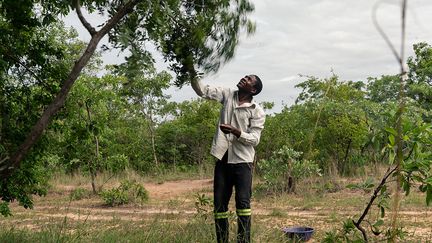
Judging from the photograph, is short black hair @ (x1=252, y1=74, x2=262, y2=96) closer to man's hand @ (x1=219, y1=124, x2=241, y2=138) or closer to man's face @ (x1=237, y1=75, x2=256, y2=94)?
man's face @ (x1=237, y1=75, x2=256, y2=94)

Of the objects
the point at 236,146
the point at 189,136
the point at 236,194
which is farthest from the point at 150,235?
the point at 189,136

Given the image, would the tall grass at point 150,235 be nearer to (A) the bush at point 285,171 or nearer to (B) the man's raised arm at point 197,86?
(B) the man's raised arm at point 197,86

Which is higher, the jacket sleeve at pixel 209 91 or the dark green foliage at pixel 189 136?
the dark green foliage at pixel 189 136

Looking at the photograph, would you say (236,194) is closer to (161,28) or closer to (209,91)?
(209,91)

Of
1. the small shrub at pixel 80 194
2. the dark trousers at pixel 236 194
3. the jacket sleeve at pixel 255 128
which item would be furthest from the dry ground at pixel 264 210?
the jacket sleeve at pixel 255 128

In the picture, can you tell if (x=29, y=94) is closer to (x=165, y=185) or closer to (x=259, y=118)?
(x=259, y=118)

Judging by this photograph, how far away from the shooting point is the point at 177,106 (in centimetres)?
1955

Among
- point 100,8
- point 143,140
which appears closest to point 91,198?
point 143,140

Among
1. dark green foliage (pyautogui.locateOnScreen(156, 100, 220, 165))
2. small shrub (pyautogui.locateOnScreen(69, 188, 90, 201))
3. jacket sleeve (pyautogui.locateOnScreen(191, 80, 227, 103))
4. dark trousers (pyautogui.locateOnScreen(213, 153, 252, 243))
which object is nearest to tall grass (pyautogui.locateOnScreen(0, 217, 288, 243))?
dark trousers (pyautogui.locateOnScreen(213, 153, 252, 243))

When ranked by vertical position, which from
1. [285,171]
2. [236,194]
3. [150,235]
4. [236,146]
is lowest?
[150,235]

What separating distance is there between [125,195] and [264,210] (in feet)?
9.97

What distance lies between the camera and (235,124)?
4352 mm

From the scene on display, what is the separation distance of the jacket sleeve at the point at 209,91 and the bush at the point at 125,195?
5.85 meters

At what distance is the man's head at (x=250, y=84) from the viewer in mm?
4363
